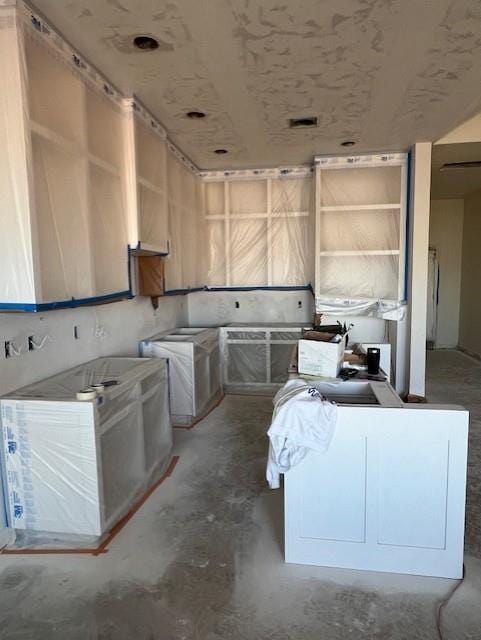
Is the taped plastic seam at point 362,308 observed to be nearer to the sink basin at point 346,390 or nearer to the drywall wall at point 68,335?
the drywall wall at point 68,335

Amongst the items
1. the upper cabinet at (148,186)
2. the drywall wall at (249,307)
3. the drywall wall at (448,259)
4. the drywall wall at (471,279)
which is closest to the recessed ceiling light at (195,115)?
the upper cabinet at (148,186)

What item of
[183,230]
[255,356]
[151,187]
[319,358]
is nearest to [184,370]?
[255,356]

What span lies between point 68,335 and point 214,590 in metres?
1.86

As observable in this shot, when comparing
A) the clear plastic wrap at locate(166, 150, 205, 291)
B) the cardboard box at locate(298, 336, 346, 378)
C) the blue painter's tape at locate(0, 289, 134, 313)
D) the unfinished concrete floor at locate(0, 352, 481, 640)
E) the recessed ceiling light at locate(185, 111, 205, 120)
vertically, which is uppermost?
the recessed ceiling light at locate(185, 111, 205, 120)

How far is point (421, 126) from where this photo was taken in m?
3.94

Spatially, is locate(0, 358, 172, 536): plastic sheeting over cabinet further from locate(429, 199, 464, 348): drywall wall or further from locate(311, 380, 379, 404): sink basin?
locate(429, 199, 464, 348): drywall wall

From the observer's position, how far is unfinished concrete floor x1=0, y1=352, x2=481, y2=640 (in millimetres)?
1781

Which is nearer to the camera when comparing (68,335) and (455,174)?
(68,335)

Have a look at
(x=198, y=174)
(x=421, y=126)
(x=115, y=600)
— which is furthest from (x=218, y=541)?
(x=198, y=174)

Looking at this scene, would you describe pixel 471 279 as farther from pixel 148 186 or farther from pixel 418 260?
pixel 148 186

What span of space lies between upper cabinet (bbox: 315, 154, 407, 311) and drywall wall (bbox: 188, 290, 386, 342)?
0.66 m

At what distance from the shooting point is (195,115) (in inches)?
142

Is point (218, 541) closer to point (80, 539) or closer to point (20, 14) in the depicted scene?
point (80, 539)

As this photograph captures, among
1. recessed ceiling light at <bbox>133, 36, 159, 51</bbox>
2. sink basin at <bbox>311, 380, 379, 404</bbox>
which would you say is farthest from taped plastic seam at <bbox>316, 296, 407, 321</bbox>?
recessed ceiling light at <bbox>133, 36, 159, 51</bbox>
